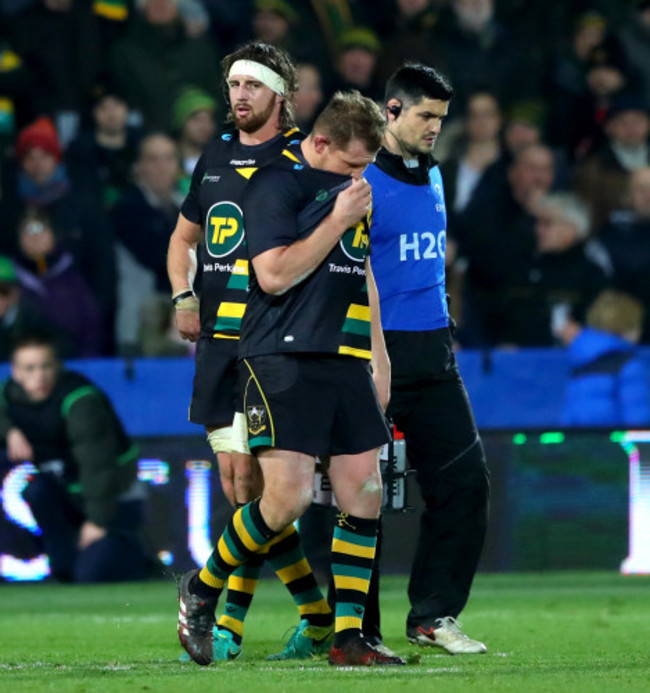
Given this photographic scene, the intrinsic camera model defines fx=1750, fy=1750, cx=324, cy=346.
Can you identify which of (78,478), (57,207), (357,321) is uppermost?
(57,207)

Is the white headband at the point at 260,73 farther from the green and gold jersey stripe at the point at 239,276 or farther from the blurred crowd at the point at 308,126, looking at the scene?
the blurred crowd at the point at 308,126

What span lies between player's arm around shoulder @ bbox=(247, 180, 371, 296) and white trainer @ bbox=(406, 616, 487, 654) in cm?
168

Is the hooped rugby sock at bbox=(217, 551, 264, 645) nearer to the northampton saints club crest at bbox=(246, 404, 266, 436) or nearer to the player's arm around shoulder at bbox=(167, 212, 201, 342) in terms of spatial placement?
the northampton saints club crest at bbox=(246, 404, 266, 436)

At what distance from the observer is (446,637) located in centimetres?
670

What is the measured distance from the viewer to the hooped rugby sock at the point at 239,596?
21.0 feet

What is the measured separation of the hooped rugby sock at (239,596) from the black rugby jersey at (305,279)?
3.13ft

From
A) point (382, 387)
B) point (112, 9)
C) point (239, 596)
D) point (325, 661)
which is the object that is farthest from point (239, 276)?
point (112, 9)

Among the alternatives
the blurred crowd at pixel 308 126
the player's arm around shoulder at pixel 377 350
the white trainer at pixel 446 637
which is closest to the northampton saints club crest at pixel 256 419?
the player's arm around shoulder at pixel 377 350

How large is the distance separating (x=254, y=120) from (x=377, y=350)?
1064 mm

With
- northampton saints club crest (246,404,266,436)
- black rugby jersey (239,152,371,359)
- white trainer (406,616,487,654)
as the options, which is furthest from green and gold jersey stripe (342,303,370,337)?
white trainer (406,616,487,654)

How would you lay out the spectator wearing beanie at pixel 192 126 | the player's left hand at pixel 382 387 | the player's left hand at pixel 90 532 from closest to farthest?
1. the player's left hand at pixel 382 387
2. the player's left hand at pixel 90 532
3. the spectator wearing beanie at pixel 192 126

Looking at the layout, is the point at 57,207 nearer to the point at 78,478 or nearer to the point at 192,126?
the point at 192,126

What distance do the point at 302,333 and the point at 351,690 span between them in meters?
1.26

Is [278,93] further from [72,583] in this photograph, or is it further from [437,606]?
[72,583]
